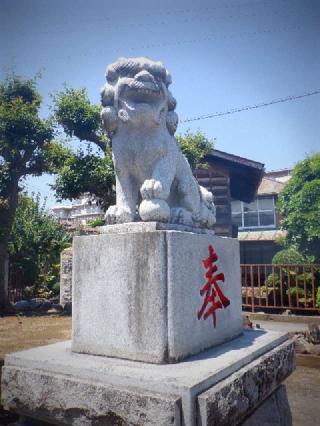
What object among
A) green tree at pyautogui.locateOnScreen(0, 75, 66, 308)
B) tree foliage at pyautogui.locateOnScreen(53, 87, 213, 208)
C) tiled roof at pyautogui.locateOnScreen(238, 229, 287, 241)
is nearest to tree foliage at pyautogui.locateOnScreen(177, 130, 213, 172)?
tree foliage at pyautogui.locateOnScreen(53, 87, 213, 208)

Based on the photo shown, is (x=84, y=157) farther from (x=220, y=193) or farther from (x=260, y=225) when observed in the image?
(x=260, y=225)

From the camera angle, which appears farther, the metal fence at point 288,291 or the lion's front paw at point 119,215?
the metal fence at point 288,291

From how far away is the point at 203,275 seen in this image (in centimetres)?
221

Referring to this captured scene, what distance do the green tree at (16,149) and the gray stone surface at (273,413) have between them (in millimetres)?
8823

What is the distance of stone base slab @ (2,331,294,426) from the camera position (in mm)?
1483

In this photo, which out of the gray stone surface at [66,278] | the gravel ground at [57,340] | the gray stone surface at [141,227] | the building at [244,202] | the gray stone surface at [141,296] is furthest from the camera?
the building at [244,202]

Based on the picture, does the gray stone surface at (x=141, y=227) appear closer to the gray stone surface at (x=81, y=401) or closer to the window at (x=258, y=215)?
the gray stone surface at (x=81, y=401)

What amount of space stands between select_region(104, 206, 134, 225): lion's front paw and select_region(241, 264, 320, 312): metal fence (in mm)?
6153

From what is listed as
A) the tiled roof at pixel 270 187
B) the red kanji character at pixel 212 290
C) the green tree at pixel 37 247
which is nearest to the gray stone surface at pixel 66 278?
the green tree at pixel 37 247

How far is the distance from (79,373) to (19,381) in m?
0.42

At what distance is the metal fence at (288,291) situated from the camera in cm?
761

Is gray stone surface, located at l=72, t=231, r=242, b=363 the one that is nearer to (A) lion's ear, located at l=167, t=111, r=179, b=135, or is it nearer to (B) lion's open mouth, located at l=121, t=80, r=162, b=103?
(A) lion's ear, located at l=167, t=111, r=179, b=135

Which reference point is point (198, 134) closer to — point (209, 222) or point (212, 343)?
point (209, 222)

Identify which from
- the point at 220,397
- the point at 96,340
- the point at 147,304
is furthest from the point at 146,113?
the point at 220,397
